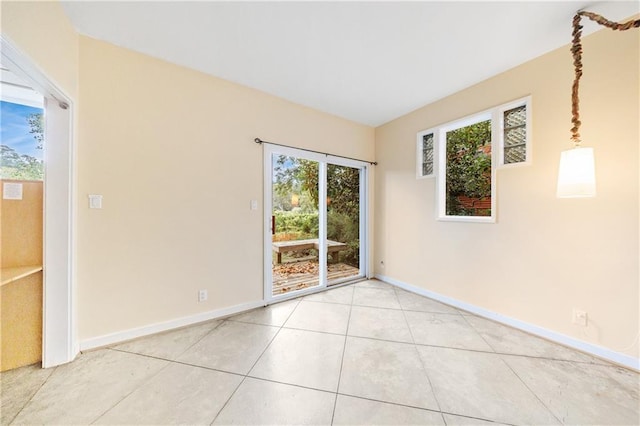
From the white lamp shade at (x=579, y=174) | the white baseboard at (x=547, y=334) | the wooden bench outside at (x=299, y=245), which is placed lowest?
the white baseboard at (x=547, y=334)

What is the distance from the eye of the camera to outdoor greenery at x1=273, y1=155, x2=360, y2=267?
3076 millimetres

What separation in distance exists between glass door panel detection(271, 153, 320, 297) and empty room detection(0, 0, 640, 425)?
0.20m

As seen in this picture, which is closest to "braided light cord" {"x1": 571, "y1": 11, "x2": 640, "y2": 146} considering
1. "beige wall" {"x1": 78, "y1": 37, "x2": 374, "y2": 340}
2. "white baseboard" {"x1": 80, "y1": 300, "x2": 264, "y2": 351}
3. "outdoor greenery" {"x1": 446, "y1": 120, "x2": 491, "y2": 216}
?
"outdoor greenery" {"x1": 446, "y1": 120, "x2": 491, "y2": 216}

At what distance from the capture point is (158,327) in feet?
7.12

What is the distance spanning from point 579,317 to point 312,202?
2957 mm

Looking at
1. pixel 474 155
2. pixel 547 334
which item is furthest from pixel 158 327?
pixel 474 155

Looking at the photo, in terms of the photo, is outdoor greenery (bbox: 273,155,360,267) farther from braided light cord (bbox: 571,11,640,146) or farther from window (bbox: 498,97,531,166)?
braided light cord (bbox: 571,11,640,146)

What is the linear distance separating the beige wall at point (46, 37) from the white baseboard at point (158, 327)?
202 centimetres

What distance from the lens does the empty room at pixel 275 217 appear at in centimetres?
148

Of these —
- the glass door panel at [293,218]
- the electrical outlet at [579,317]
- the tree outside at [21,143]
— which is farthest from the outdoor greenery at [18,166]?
the electrical outlet at [579,317]

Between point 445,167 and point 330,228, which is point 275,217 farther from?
point 445,167

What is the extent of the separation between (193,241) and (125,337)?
38.9 inches

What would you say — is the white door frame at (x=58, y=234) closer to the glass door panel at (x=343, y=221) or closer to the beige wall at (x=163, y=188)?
the beige wall at (x=163, y=188)

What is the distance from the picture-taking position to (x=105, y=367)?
1695mm
